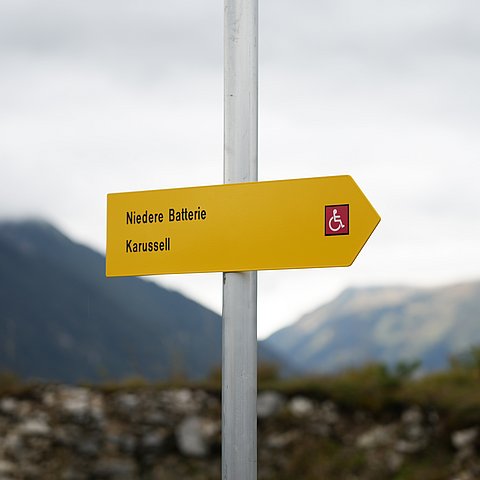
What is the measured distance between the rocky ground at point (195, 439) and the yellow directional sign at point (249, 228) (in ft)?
14.0

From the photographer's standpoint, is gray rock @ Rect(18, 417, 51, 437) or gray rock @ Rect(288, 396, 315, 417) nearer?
gray rock @ Rect(288, 396, 315, 417)

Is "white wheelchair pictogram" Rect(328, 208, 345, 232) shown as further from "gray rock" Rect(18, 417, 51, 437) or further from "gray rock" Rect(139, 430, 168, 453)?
"gray rock" Rect(18, 417, 51, 437)

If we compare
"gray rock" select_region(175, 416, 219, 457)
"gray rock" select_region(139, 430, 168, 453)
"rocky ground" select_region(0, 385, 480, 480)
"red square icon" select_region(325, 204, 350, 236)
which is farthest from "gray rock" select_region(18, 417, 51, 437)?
"red square icon" select_region(325, 204, 350, 236)

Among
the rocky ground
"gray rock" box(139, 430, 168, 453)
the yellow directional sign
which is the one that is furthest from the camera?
"gray rock" box(139, 430, 168, 453)

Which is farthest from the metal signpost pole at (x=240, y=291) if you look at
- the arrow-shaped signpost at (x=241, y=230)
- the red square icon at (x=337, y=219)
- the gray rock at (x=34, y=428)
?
the gray rock at (x=34, y=428)

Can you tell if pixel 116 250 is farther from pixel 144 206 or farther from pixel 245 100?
pixel 245 100

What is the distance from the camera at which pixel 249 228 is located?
2449mm

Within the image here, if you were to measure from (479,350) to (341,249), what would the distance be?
513 cm

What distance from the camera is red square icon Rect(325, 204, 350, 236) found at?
2389mm

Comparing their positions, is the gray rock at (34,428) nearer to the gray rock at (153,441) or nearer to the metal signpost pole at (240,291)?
the gray rock at (153,441)

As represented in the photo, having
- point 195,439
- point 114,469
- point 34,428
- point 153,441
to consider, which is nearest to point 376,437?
point 195,439

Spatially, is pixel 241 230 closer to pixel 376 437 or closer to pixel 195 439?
pixel 376 437

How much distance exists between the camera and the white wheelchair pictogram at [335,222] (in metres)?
2.39

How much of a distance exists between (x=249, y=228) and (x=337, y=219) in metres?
0.25
